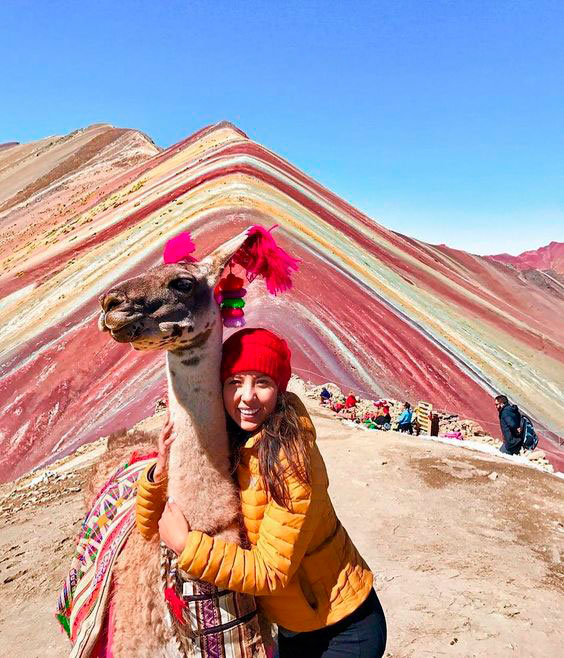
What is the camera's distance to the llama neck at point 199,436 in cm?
212

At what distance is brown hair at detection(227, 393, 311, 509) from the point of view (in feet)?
6.34

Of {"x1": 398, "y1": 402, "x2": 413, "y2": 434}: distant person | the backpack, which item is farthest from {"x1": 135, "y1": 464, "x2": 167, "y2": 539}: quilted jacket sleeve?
{"x1": 398, "y1": 402, "x2": 413, "y2": 434}: distant person

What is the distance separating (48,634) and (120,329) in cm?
406

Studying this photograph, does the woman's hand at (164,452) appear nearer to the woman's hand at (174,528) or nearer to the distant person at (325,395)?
the woman's hand at (174,528)

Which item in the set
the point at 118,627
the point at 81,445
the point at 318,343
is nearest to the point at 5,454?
the point at 81,445

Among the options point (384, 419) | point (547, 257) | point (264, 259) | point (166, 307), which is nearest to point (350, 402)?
point (384, 419)

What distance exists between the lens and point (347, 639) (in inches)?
86.6

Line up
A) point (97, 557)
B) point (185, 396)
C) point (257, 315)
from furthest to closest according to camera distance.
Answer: point (257, 315) < point (97, 557) < point (185, 396)

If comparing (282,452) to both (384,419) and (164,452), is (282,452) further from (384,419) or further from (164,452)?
(384,419)

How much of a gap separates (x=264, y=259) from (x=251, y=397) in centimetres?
66

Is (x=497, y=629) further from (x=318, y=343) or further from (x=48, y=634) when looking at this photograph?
(x=318, y=343)

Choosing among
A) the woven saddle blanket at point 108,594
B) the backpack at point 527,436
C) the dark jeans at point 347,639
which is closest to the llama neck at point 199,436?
the woven saddle blanket at point 108,594

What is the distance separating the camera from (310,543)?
2.11 metres

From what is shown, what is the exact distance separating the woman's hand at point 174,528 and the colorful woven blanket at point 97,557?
0.63m
